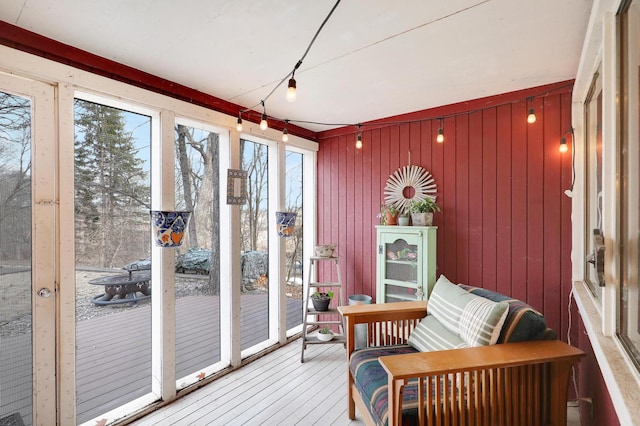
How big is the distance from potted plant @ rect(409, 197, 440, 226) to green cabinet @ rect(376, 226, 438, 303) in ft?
0.30

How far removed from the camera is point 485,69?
2.12 metres

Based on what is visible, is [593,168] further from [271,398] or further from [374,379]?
[271,398]

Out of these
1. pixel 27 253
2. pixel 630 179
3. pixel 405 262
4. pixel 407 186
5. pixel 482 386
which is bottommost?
pixel 482 386

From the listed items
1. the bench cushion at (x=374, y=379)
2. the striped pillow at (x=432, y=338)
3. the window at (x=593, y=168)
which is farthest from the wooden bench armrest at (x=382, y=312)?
the window at (x=593, y=168)

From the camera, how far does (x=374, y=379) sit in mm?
1631

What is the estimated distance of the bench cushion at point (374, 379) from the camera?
1.46m

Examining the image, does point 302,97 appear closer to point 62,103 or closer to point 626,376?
point 62,103

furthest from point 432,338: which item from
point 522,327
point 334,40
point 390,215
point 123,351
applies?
point 123,351

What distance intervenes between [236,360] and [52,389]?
4.27ft

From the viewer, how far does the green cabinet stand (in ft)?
8.68

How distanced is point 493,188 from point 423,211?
1.91 feet

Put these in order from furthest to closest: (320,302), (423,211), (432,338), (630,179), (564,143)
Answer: (320,302) → (423,211) → (564,143) → (432,338) → (630,179)

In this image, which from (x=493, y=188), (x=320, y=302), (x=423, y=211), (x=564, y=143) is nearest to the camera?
(x=564, y=143)

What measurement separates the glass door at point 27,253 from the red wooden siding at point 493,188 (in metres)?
2.55
